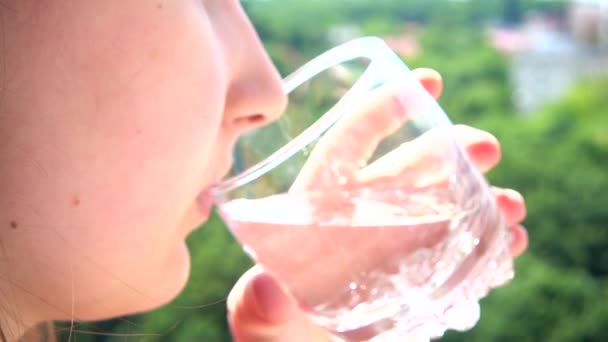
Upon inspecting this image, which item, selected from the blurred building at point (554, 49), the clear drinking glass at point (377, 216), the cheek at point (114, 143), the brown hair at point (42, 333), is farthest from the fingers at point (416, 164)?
the blurred building at point (554, 49)

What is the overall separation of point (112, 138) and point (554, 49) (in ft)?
3.58

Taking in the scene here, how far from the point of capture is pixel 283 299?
510mm

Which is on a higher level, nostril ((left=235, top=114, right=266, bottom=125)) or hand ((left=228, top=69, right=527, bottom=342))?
nostril ((left=235, top=114, right=266, bottom=125))

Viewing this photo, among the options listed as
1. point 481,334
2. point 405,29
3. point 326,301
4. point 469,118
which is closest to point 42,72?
point 326,301

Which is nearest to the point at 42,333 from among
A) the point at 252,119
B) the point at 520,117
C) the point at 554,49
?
the point at 252,119

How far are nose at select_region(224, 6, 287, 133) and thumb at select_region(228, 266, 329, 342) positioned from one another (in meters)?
0.10

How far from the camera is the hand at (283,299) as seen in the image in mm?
510

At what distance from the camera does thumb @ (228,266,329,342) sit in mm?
509

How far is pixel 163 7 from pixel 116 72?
0.16ft

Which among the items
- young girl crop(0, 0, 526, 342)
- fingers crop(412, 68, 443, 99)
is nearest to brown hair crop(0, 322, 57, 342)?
young girl crop(0, 0, 526, 342)

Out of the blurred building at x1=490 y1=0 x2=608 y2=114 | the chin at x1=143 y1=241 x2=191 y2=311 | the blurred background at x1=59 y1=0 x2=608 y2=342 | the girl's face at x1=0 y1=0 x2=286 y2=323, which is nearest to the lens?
the girl's face at x1=0 y1=0 x2=286 y2=323

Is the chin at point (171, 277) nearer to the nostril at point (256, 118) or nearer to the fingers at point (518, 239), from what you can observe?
the nostril at point (256, 118)

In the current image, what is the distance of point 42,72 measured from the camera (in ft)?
1.39

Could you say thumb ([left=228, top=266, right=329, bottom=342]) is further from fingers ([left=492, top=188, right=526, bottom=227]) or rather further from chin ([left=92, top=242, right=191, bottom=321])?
fingers ([left=492, top=188, right=526, bottom=227])
